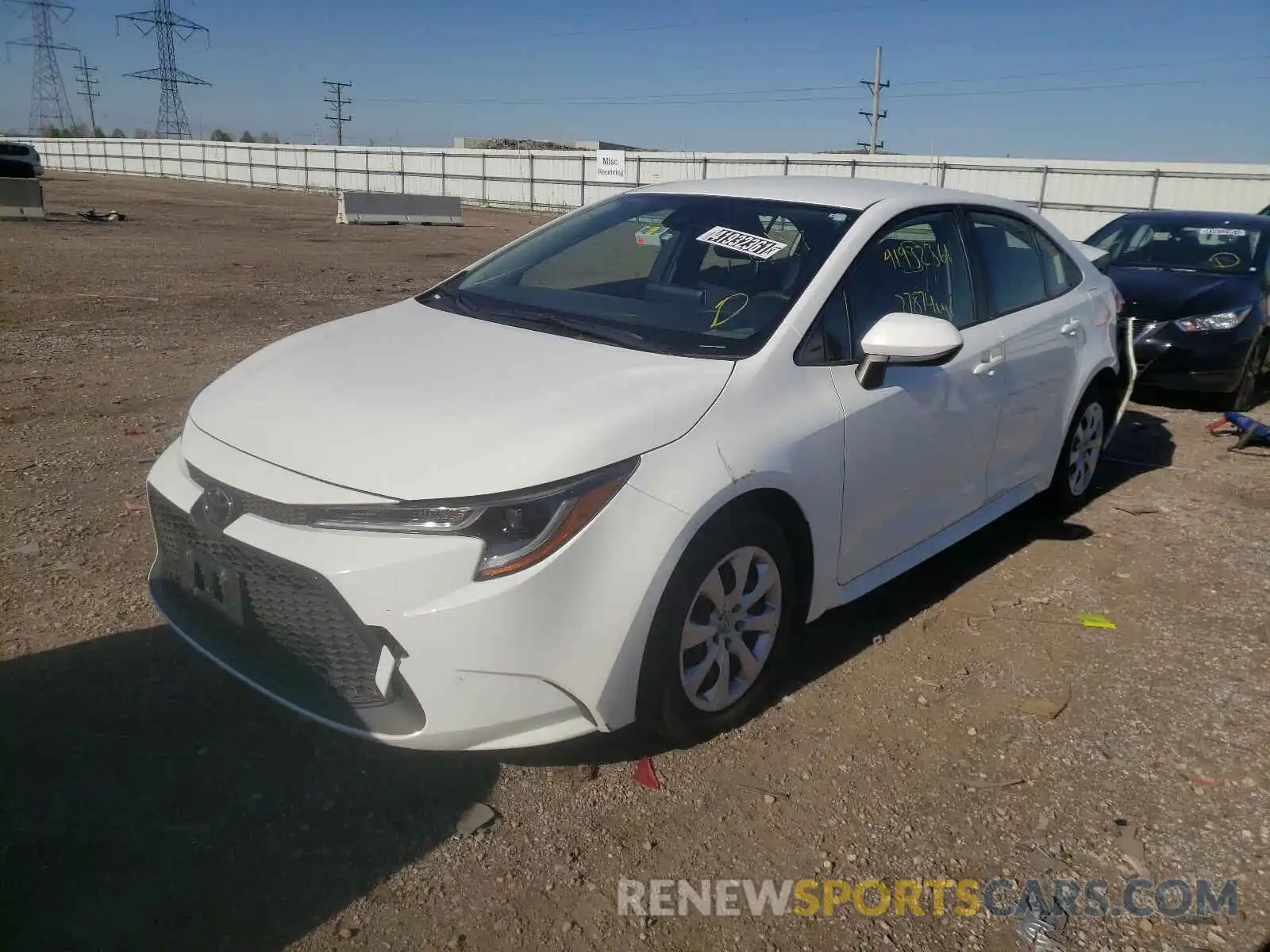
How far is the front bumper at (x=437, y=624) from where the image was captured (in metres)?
2.41

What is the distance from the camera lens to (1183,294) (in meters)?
7.89

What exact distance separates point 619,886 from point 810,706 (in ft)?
3.53

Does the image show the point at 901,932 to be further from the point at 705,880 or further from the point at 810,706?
the point at 810,706

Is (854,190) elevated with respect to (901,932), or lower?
elevated

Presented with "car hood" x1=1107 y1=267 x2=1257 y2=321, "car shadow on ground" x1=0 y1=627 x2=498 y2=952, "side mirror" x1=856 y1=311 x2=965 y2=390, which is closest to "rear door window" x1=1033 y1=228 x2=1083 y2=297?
"side mirror" x1=856 y1=311 x2=965 y2=390

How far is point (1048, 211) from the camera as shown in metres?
27.5

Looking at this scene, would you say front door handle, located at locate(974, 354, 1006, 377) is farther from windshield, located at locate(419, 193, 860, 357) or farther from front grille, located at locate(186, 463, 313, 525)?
front grille, located at locate(186, 463, 313, 525)

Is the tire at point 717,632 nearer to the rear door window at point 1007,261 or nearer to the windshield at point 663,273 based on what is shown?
the windshield at point 663,273

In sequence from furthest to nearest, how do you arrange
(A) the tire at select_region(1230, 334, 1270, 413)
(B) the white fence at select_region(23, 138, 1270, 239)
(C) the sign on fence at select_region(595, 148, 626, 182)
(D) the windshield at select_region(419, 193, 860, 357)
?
(C) the sign on fence at select_region(595, 148, 626, 182) < (B) the white fence at select_region(23, 138, 1270, 239) < (A) the tire at select_region(1230, 334, 1270, 413) < (D) the windshield at select_region(419, 193, 860, 357)

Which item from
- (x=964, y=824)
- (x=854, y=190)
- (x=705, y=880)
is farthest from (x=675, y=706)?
(x=854, y=190)

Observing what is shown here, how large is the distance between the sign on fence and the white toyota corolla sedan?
3315cm

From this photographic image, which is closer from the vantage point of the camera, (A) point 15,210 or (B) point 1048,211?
(A) point 15,210

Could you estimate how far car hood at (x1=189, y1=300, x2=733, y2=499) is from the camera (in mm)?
2506

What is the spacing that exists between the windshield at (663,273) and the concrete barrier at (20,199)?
22.7 m
